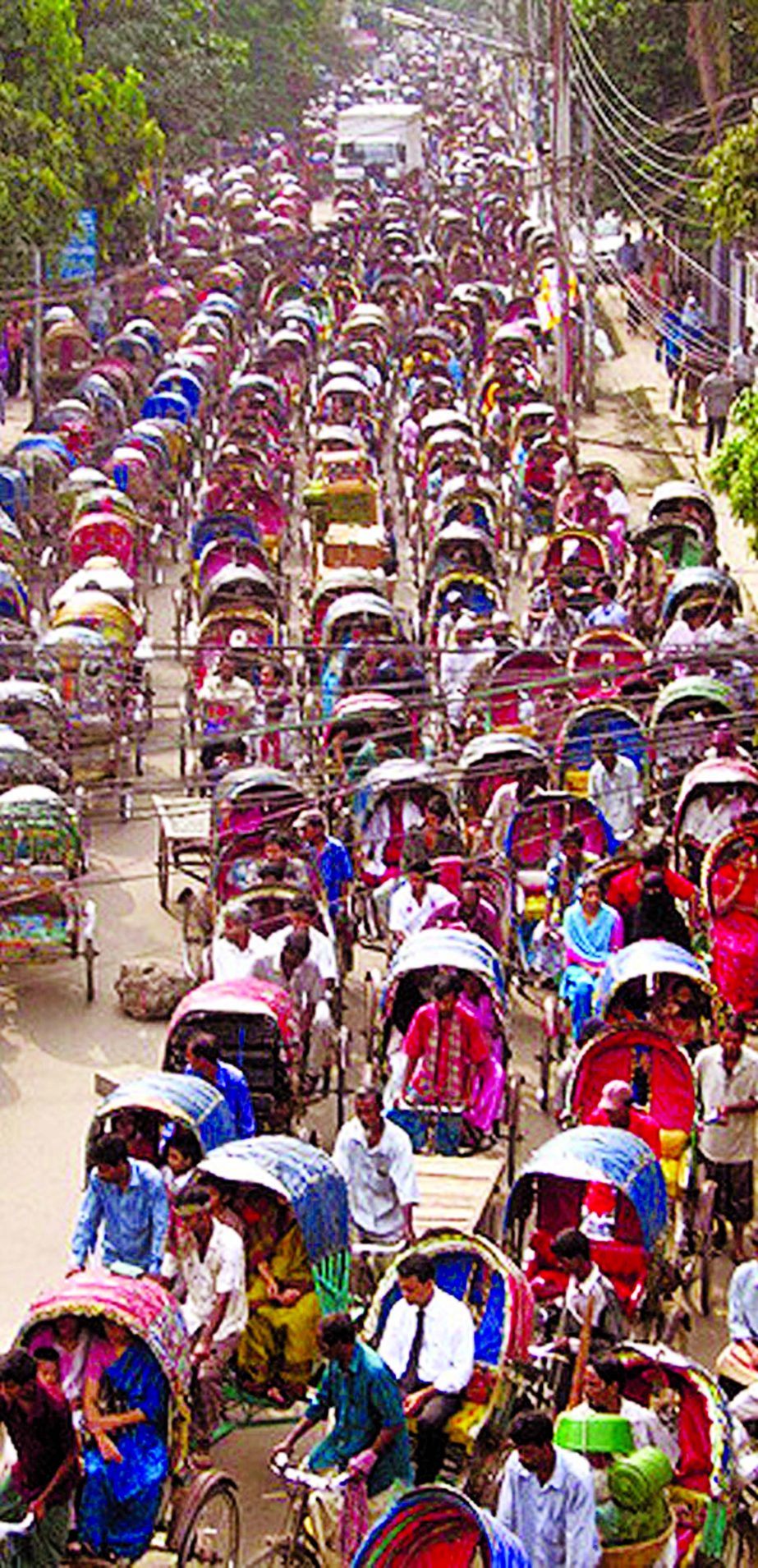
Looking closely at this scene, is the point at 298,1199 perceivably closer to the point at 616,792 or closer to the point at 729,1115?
the point at 729,1115

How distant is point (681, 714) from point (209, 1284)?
10.6 meters

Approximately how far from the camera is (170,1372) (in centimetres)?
1272

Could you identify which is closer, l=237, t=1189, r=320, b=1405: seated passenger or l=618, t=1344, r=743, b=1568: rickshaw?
A: l=618, t=1344, r=743, b=1568: rickshaw

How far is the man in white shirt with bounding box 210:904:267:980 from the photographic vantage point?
59.4ft

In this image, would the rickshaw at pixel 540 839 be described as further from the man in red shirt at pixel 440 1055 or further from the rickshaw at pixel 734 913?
the man in red shirt at pixel 440 1055

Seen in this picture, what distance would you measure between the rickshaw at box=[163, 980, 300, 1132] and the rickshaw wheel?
4247mm

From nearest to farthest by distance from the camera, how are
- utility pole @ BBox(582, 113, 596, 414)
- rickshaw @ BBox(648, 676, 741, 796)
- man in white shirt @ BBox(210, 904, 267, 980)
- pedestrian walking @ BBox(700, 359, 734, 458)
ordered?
man in white shirt @ BBox(210, 904, 267, 980)
rickshaw @ BBox(648, 676, 741, 796)
pedestrian walking @ BBox(700, 359, 734, 458)
utility pole @ BBox(582, 113, 596, 414)

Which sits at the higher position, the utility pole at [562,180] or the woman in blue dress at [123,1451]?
the utility pole at [562,180]

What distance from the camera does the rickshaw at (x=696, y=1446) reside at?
40.7 ft

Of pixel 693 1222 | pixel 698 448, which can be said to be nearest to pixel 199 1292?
pixel 693 1222

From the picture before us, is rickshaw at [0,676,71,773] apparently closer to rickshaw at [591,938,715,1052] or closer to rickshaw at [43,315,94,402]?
rickshaw at [591,938,715,1052]

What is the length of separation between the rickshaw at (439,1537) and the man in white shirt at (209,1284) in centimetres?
254

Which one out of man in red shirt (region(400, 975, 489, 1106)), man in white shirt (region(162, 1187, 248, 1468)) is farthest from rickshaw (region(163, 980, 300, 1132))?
Answer: man in white shirt (region(162, 1187, 248, 1468))

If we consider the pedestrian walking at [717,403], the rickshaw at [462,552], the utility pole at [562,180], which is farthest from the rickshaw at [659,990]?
the utility pole at [562,180]
